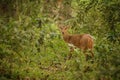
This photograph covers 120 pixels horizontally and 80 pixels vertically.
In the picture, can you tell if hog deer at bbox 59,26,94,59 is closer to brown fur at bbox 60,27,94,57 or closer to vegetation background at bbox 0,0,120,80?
brown fur at bbox 60,27,94,57

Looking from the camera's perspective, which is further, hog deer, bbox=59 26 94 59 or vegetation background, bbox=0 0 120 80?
hog deer, bbox=59 26 94 59

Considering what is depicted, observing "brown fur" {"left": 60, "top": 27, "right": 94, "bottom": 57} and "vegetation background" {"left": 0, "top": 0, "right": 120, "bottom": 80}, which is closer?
"vegetation background" {"left": 0, "top": 0, "right": 120, "bottom": 80}

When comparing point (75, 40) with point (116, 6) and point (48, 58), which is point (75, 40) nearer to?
point (48, 58)

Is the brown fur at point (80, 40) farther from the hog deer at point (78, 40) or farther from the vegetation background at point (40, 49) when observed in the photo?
the vegetation background at point (40, 49)

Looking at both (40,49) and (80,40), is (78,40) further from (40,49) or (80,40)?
(40,49)

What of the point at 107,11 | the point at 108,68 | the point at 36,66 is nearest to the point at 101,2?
the point at 107,11

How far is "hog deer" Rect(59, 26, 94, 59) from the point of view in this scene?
9164 millimetres

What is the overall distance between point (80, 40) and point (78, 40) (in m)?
0.23

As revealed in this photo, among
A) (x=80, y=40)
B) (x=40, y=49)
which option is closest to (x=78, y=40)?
(x=80, y=40)

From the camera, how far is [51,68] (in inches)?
326

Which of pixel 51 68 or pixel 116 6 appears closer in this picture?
pixel 116 6

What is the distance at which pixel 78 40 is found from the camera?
32.4ft

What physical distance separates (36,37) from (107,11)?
1.83 meters

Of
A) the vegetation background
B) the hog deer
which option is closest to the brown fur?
the hog deer
